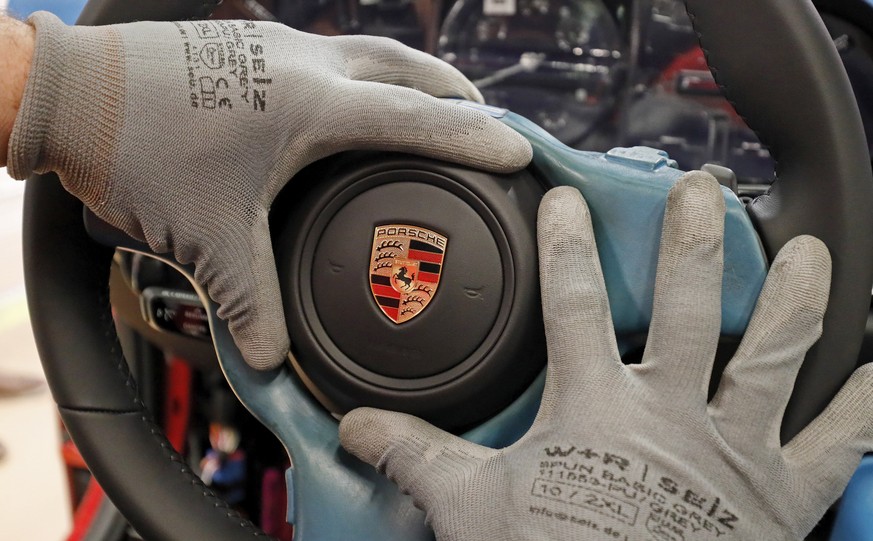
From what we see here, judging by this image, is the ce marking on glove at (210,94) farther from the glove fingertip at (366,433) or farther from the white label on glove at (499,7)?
the white label on glove at (499,7)

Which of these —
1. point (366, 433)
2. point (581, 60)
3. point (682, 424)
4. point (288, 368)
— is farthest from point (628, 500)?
point (581, 60)

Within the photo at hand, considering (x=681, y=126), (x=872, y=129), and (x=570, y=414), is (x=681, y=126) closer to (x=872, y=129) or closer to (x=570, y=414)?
(x=872, y=129)

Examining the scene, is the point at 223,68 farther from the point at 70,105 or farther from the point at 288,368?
the point at 288,368

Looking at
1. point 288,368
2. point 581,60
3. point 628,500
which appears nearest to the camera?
point 628,500

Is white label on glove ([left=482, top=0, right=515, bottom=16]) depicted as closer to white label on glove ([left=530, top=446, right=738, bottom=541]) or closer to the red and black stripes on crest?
the red and black stripes on crest

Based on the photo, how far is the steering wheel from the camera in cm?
53

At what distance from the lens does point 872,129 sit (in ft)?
3.75

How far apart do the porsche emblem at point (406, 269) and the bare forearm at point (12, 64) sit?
273mm

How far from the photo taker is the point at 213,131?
59 centimetres

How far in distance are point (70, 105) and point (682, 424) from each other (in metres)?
0.46

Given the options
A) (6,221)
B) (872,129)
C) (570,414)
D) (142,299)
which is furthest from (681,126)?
(6,221)

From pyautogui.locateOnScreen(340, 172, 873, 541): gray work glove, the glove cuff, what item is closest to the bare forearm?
the glove cuff

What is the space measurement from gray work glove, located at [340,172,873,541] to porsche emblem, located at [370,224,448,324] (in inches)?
3.9

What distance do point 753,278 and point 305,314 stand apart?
13.3 inches
